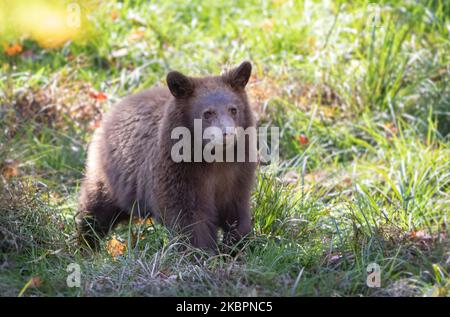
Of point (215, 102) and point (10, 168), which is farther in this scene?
point (10, 168)

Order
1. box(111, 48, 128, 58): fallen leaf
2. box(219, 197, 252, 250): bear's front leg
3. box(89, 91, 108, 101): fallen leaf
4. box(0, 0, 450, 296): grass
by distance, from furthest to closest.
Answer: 1. box(111, 48, 128, 58): fallen leaf
2. box(89, 91, 108, 101): fallen leaf
3. box(219, 197, 252, 250): bear's front leg
4. box(0, 0, 450, 296): grass

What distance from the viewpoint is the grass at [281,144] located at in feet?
16.6

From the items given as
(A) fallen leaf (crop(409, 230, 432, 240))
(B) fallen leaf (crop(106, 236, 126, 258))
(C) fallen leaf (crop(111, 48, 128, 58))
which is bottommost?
(B) fallen leaf (crop(106, 236, 126, 258))

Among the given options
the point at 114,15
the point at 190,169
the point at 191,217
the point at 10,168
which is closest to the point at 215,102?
the point at 190,169

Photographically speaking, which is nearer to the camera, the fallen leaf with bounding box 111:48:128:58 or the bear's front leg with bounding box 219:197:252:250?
the bear's front leg with bounding box 219:197:252:250

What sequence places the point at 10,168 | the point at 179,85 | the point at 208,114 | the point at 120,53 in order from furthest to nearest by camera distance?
the point at 120,53
the point at 10,168
the point at 179,85
the point at 208,114

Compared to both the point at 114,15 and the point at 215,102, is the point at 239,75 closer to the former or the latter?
the point at 215,102

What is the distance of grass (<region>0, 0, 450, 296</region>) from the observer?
5.07m

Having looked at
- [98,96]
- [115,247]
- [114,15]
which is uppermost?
[114,15]

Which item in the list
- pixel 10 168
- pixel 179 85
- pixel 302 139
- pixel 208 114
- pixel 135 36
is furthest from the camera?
pixel 135 36

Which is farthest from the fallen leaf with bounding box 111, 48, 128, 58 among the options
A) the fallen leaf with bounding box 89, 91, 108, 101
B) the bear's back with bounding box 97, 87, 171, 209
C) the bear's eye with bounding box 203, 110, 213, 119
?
the bear's eye with bounding box 203, 110, 213, 119

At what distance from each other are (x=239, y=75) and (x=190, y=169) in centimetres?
87

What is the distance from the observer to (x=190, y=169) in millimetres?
5805

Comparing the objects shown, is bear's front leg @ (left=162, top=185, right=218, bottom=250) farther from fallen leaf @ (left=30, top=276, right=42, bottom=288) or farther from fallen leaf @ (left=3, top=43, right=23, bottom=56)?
fallen leaf @ (left=3, top=43, right=23, bottom=56)
